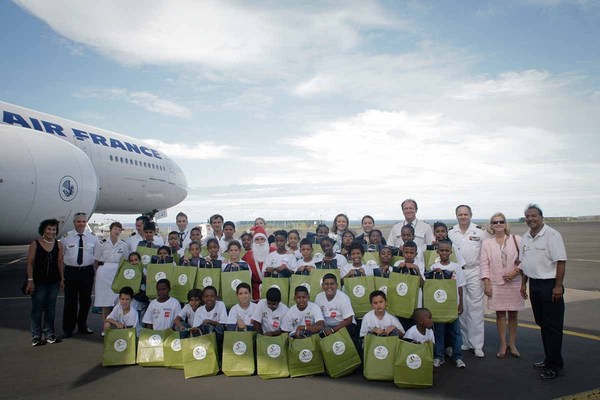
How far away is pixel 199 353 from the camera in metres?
5.91

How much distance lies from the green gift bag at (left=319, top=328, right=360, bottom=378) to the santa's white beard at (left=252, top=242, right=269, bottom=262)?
315cm

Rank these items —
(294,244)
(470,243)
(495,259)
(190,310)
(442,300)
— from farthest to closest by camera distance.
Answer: (294,244) → (470,243) → (190,310) → (495,259) → (442,300)

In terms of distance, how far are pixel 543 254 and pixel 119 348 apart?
6131 millimetres

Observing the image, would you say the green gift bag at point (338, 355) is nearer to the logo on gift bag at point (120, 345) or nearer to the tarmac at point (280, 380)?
the tarmac at point (280, 380)

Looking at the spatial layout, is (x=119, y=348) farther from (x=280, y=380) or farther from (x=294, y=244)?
(x=294, y=244)

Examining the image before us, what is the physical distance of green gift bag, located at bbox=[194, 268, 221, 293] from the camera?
737cm

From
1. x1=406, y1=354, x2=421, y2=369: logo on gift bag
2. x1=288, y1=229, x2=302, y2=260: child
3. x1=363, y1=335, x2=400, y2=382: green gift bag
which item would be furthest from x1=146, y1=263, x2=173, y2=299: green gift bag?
x1=406, y1=354, x2=421, y2=369: logo on gift bag

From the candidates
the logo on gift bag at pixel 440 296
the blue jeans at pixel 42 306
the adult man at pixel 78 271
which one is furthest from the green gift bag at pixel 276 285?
the blue jeans at pixel 42 306

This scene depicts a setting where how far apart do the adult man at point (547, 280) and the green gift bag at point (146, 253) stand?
642 centimetres

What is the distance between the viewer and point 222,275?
7316 millimetres

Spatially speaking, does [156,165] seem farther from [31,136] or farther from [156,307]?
[156,307]

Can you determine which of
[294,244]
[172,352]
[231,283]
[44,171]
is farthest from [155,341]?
[44,171]

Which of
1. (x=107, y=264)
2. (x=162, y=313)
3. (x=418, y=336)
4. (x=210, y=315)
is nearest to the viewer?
(x=418, y=336)

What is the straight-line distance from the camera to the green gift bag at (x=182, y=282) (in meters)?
7.37
